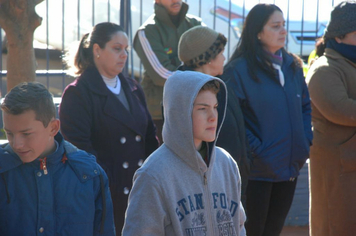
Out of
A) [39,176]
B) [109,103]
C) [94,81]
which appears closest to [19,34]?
[94,81]

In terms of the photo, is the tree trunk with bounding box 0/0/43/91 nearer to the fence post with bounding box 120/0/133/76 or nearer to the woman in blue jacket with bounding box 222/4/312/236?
the fence post with bounding box 120/0/133/76

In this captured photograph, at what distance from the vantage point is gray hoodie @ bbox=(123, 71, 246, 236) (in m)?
2.57

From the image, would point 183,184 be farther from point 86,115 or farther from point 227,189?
point 86,115

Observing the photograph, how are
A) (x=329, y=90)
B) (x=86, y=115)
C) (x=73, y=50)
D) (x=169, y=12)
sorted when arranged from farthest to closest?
(x=169, y=12)
(x=329, y=90)
(x=73, y=50)
(x=86, y=115)

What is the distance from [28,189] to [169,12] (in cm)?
298

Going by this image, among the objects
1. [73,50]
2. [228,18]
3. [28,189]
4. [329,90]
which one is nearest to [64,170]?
[28,189]

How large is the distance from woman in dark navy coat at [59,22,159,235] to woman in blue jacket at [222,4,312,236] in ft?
2.29

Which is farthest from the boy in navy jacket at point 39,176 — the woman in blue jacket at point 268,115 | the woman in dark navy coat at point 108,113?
the woman in blue jacket at point 268,115

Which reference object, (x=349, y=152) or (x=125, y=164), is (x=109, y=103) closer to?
(x=125, y=164)

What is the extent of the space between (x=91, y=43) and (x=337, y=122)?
72.0 inches

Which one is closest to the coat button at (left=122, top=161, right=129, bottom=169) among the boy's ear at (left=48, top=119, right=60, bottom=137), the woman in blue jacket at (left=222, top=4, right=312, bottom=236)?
the woman in blue jacket at (left=222, top=4, right=312, bottom=236)

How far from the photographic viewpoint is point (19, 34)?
4.71 m

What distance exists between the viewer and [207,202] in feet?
8.80

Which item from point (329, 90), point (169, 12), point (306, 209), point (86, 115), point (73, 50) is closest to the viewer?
point (86, 115)
